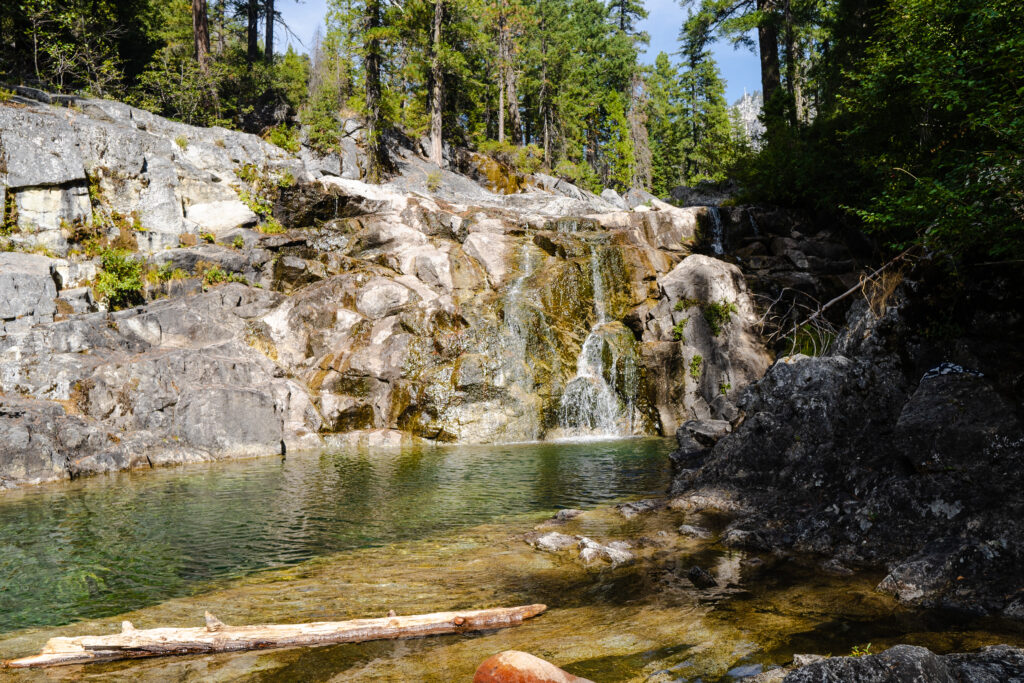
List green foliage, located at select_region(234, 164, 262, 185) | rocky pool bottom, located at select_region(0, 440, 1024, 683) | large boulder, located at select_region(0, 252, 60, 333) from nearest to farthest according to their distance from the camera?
rocky pool bottom, located at select_region(0, 440, 1024, 683)
large boulder, located at select_region(0, 252, 60, 333)
green foliage, located at select_region(234, 164, 262, 185)

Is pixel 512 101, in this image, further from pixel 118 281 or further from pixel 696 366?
pixel 118 281

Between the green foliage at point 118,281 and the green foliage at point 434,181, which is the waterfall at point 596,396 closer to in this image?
the green foliage at point 434,181

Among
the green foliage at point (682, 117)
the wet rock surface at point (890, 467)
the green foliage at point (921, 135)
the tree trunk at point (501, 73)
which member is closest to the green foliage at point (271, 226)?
the tree trunk at point (501, 73)

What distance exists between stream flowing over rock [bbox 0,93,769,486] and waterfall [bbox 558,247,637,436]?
83mm

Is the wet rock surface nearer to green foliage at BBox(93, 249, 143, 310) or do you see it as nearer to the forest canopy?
the forest canopy

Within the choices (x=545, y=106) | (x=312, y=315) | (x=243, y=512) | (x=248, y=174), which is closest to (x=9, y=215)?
(x=248, y=174)

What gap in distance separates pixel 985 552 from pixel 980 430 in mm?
2008

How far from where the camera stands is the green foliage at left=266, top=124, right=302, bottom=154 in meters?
33.0

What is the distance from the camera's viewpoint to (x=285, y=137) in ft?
110

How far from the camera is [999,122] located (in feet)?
24.2

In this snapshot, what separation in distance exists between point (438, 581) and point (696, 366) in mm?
17389

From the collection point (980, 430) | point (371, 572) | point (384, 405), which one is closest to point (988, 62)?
point (980, 430)

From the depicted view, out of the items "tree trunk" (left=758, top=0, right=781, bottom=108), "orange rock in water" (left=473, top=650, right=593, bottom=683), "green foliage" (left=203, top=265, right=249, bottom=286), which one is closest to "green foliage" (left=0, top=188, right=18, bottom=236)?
"green foliage" (left=203, top=265, right=249, bottom=286)

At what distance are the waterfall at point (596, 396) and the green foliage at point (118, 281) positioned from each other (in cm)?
1755
